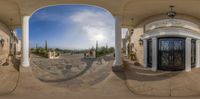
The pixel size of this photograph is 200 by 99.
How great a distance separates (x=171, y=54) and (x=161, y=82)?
145 centimetres

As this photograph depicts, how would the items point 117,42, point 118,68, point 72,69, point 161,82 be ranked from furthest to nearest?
1. point 117,42
2. point 118,68
3. point 72,69
4. point 161,82

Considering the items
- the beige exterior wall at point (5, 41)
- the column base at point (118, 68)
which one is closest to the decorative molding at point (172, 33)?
the column base at point (118, 68)

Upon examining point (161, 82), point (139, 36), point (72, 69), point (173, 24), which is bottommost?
point (161, 82)

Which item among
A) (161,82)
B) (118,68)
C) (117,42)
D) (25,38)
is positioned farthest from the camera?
(25,38)

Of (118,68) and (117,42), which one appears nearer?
(118,68)

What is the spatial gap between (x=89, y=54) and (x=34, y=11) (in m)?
3.64

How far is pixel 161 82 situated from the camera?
34.9 ft

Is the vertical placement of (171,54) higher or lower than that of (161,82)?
higher

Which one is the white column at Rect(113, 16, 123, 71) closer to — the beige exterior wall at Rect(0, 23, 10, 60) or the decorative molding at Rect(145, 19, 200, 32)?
the decorative molding at Rect(145, 19, 200, 32)

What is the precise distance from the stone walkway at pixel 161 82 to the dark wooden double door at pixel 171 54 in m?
0.31

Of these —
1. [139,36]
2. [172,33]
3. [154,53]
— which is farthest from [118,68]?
[172,33]

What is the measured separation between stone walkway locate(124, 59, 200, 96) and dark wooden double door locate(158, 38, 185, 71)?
314mm

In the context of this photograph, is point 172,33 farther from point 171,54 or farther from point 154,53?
point 154,53

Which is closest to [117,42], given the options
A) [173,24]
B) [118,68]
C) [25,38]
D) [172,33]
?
[118,68]
